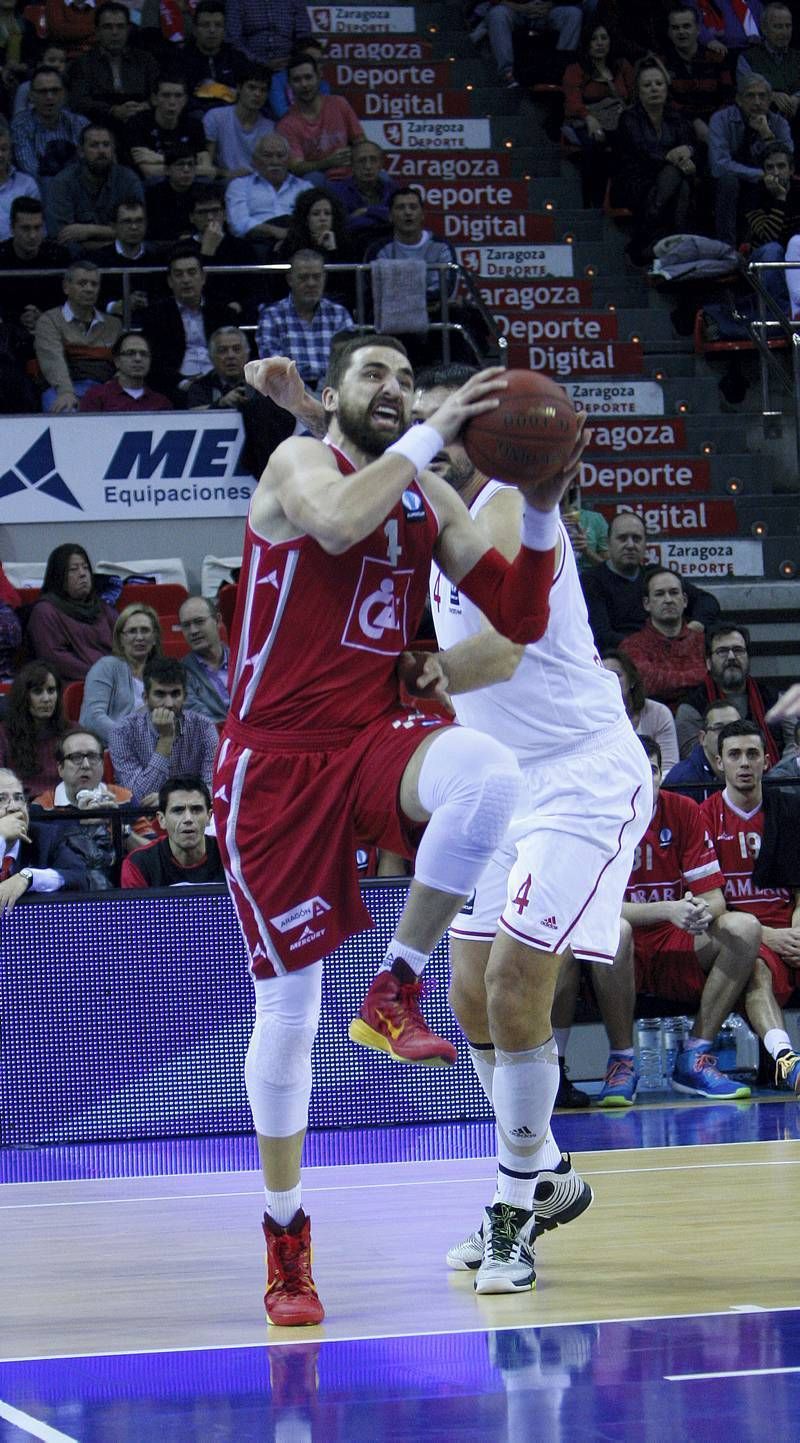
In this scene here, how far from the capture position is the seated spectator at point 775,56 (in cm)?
1730

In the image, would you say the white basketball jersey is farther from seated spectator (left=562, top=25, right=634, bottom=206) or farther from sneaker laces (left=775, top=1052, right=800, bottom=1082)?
seated spectator (left=562, top=25, right=634, bottom=206)

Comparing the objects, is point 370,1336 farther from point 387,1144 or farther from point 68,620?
point 68,620

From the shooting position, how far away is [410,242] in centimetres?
1429

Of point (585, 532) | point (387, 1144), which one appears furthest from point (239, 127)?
point (387, 1144)

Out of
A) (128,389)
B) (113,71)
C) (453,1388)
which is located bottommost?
(453,1388)

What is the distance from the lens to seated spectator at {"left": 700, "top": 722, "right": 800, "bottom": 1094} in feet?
29.9

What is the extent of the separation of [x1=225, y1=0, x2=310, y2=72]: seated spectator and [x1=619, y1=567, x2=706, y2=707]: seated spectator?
739cm

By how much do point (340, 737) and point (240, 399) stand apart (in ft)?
27.6

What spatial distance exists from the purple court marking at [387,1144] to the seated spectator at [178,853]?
1.16m

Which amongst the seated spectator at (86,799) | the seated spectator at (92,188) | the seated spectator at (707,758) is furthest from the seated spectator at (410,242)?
the seated spectator at (86,799)

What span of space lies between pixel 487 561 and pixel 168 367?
29.3ft

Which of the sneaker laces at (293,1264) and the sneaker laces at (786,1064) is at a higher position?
the sneaker laces at (293,1264)

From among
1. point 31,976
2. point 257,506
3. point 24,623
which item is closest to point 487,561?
point 257,506

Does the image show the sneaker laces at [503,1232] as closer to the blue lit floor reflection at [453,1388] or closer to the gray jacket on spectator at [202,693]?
the blue lit floor reflection at [453,1388]
